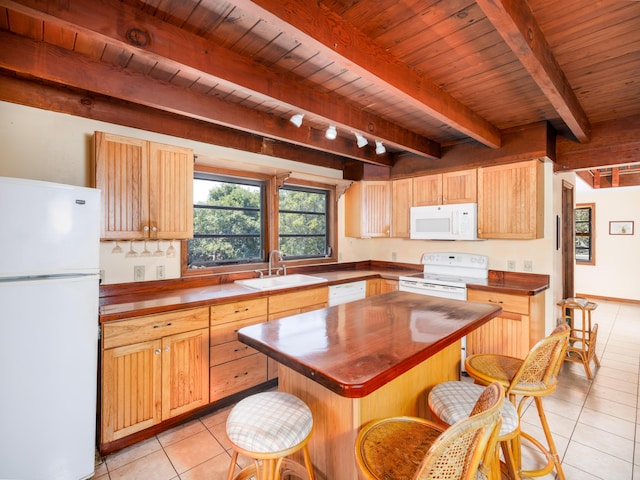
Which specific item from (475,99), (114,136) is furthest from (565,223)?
(114,136)

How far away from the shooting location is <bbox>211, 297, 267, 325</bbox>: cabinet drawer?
249 centimetres

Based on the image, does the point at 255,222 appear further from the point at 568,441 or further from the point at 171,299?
the point at 568,441

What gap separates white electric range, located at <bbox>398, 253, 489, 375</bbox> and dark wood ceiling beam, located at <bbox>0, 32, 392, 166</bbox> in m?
2.06

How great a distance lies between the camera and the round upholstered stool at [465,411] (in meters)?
1.35

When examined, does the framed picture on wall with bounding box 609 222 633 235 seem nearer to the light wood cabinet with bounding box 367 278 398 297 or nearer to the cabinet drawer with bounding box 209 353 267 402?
the light wood cabinet with bounding box 367 278 398 297

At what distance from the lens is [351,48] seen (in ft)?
5.41

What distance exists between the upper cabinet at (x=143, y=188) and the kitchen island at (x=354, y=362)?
137cm

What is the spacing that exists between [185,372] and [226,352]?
1.09ft

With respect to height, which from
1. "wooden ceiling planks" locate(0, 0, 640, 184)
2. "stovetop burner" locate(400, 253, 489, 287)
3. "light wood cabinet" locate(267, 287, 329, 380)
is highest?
"wooden ceiling planks" locate(0, 0, 640, 184)

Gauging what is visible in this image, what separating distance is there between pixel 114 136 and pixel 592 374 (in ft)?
15.8

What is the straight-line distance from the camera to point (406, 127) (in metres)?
3.24

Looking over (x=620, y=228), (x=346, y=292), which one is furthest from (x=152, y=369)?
(x=620, y=228)

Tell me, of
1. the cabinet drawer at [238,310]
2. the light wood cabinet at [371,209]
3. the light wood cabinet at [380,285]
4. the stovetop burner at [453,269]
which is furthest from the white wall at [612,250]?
the cabinet drawer at [238,310]

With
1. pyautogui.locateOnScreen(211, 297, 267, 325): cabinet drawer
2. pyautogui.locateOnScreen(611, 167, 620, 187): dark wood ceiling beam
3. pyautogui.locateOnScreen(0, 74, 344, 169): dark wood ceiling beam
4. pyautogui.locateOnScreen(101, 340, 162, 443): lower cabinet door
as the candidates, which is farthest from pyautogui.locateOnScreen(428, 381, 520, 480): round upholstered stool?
pyautogui.locateOnScreen(611, 167, 620, 187): dark wood ceiling beam
